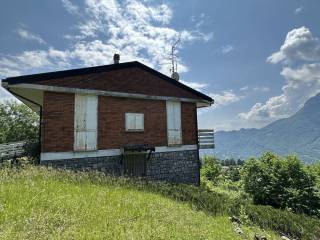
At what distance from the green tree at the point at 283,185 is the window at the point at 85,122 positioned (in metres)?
13.6

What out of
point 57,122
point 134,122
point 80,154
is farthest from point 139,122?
point 57,122

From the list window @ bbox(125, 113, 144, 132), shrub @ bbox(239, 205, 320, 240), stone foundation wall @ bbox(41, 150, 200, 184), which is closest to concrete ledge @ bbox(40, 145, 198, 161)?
stone foundation wall @ bbox(41, 150, 200, 184)

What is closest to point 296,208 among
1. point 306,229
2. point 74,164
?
point 306,229

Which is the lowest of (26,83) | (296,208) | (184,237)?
(296,208)

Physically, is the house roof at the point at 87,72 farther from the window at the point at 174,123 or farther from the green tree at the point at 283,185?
the green tree at the point at 283,185

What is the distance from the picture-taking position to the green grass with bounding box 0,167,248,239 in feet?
18.3

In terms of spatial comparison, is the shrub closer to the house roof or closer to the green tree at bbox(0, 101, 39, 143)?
the house roof

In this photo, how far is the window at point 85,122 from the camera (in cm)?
1470

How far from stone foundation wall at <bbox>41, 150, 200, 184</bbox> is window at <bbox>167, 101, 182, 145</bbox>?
963mm

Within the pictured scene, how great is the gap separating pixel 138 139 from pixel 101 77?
4683mm

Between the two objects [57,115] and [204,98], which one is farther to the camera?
[204,98]

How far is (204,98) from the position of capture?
21266 millimetres

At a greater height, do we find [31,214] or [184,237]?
[31,214]

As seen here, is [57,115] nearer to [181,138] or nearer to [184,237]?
[181,138]
